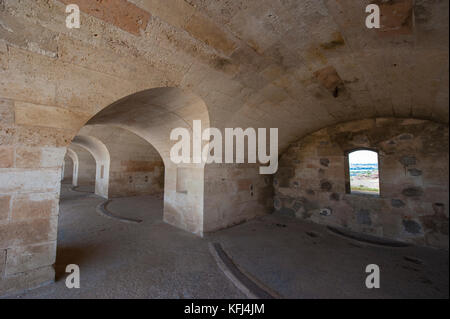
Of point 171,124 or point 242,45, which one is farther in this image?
point 171,124

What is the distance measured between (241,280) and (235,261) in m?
0.52

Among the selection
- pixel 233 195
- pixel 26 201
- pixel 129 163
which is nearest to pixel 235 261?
pixel 233 195

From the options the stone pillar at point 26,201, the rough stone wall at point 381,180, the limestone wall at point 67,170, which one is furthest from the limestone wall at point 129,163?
the limestone wall at point 67,170

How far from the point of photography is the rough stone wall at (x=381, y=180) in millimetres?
750

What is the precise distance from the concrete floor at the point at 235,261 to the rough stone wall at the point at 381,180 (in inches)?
8.9

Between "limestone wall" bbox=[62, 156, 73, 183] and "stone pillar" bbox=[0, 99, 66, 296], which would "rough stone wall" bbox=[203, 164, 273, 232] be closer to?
"stone pillar" bbox=[0, 99, 66, 296]

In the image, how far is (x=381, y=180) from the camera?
176cm

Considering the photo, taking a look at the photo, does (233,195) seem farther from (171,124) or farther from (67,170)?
(67,170)

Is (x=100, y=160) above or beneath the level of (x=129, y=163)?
above

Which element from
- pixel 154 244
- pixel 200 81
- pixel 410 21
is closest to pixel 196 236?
pixel 154 244

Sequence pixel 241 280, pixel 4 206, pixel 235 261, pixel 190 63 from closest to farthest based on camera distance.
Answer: pixel 4 206, pixel 241 280, pixel 190 63, pixel 235 261

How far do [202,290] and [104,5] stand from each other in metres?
3.02

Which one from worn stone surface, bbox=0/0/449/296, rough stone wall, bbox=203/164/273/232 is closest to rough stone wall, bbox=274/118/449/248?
worn stone surface, bbox=0/0/449/296
